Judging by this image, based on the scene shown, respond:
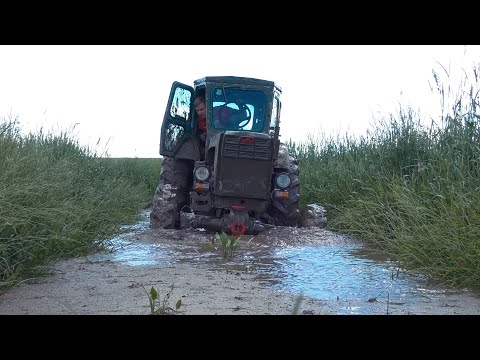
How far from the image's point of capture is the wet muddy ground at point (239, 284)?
177 inches

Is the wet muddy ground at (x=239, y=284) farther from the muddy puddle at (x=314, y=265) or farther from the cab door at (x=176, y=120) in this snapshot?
the cab door at (x=176, y=120)

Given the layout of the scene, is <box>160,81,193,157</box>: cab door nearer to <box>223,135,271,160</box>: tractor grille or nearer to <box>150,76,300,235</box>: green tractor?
<box>150,76,300,235</box>: green tractor

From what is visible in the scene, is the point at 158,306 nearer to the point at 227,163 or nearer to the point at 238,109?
the point at 227,163

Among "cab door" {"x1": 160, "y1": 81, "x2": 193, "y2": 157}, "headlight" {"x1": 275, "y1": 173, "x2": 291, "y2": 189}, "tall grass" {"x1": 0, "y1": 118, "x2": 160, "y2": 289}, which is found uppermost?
"cab door" {"x1": 160, "y1": 81, "x2": 193, "y2": 157}

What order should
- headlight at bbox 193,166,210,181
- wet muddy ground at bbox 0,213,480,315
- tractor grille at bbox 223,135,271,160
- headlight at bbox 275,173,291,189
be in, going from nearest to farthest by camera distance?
wet muddy ground at bbox 0,213,480,315 < tractor grille at bbox 223,135,271,160 < headlight at bbox 193,166,210,181 < headlight at bbox 275,173,291,189

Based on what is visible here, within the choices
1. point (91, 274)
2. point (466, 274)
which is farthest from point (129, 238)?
point (466, 274)

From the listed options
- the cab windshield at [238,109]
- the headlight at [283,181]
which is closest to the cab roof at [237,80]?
the cab windshield at [238,109]

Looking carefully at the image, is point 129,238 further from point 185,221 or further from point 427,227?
point 427,227

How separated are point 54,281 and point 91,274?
443 millimetres

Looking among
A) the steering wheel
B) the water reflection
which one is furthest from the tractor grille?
the water reflection

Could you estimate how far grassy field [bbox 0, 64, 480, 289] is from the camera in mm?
5398

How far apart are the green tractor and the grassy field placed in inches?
34.2

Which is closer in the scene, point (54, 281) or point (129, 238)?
point (54, 281)

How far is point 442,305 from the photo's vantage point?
15.3 ft
